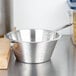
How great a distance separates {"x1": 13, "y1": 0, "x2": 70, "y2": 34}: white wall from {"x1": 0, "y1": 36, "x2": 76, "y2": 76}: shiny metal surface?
0.24 metres

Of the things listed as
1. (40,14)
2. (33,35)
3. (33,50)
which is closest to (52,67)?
(33,50)

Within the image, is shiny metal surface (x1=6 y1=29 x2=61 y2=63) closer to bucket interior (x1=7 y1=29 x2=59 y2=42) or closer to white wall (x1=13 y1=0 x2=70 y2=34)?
bucket interior (x1=7 y1=29 x2=59 y2=42)

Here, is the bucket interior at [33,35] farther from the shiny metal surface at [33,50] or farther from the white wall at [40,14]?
the white wall at [40,14]

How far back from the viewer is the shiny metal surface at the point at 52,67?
2.42ft

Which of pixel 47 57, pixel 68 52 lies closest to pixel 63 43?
pixel 68 52

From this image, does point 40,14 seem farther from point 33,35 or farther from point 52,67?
point 52,67

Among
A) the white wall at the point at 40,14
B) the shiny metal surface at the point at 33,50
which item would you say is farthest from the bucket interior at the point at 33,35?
the white wall at the point at 40,14

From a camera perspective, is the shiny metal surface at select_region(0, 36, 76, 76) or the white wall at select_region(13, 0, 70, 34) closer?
the shiny metal surface at select_region(0, 36, 76, 76)

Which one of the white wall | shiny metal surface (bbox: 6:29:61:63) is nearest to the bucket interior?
shiny metal surface (bbox: 6:29:61:63)

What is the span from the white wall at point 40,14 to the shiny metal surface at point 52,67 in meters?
0.24

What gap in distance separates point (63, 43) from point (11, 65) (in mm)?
315

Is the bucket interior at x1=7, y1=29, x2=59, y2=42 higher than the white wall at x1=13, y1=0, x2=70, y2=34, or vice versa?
the white wall at x1=13, y1=0, x2=70, y2=34

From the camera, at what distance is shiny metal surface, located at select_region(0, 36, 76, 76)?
29.0 inches

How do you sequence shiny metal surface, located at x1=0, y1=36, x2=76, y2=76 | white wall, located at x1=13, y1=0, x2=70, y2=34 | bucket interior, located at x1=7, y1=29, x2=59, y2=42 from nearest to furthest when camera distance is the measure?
shiny metal surface, located at x1=0, y1=36, x2=76, y2=76 < bucket interior, located at x1=7, y1=29, x2=59, y2=42 < white wall, located at x1=13, y1=0, x2=70, y2=34
